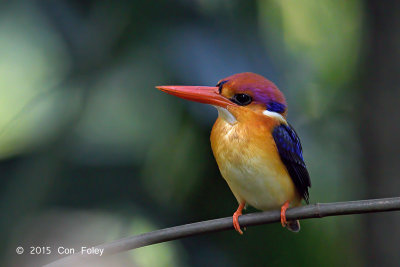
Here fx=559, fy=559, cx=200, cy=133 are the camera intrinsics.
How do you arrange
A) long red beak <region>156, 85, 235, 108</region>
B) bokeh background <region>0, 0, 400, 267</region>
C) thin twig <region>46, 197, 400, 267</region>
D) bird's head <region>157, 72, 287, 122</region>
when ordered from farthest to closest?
bokeh background <region>0, 0, 400, 267</region>
bird's head <region>157, 72, 287, 122</region>
long red beak <region>156, 85, 235, 108</region>
thin twig <region>46, 197, 400, 267</region>

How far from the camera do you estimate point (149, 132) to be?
2.14 metres

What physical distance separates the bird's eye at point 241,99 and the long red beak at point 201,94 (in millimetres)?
14

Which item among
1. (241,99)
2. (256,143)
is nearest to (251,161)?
(256,143)

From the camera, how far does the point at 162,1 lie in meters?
2.25

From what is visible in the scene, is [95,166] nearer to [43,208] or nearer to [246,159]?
[43,208]

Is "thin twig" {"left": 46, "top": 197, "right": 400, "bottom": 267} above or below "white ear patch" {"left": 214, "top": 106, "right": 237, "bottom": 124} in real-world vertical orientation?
below


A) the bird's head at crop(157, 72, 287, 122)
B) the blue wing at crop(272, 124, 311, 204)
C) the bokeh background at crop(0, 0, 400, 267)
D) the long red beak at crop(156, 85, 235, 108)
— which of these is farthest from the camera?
the bokeh background at crop(0, 0, 400, 267)

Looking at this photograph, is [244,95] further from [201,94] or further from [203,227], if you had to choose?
[203,227]

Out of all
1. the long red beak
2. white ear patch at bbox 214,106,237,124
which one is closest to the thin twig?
the long red beak

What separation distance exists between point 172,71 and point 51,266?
1.37 metres

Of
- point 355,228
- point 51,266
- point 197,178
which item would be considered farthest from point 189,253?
point 51,266

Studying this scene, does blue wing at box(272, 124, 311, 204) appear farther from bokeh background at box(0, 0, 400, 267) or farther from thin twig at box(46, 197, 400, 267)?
bokeh background at box(0, 0, 400, 267)

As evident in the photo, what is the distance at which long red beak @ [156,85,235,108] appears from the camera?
3.28 feet

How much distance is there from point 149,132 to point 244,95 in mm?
997
